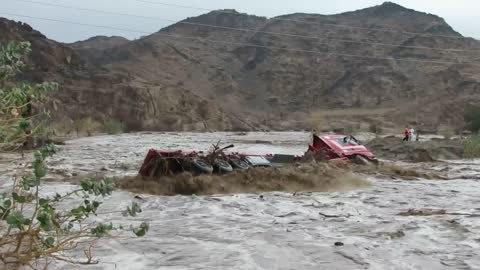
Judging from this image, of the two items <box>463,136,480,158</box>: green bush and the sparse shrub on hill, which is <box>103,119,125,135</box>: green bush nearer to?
the sparse shrub on hill

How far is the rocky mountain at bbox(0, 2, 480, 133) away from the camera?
6500cm

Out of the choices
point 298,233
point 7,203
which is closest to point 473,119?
point 298,233

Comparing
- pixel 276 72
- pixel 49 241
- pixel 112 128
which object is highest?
pixel 276 72

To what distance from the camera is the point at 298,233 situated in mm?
7527

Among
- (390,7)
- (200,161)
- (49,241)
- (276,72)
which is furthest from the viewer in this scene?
(390,7)

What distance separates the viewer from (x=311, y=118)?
79500mm

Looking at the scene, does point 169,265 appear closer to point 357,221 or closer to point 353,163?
point 357,221

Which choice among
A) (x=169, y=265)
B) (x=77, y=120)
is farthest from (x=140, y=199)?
(x=77, y=120)

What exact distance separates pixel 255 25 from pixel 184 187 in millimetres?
111775

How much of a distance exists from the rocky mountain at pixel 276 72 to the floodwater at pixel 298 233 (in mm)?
48847

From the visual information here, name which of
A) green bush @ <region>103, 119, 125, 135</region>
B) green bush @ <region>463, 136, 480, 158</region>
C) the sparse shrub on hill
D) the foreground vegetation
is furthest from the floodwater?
the sparse shrub on hill

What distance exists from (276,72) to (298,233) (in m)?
91.4

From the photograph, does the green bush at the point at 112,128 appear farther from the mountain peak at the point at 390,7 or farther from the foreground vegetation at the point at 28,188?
the mountain peak at the point at 390,7

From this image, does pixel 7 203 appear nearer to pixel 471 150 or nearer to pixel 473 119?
pixel 471 150
